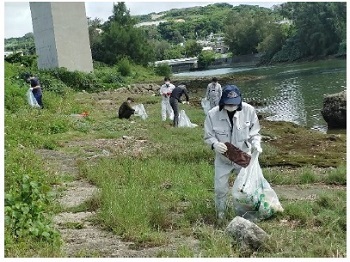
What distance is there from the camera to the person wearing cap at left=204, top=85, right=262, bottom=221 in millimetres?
6500

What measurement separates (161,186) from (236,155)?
86.9 inches

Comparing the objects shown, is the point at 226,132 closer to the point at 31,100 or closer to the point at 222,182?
the point at 222,182

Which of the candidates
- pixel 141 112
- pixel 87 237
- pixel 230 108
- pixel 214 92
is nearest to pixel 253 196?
pixel 230 108

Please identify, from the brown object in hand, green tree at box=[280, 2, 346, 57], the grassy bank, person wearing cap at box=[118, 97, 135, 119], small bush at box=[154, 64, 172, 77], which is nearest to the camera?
the grassy bank

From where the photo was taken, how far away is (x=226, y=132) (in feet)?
21.8

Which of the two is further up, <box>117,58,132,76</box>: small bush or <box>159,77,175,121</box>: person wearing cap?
<box>159,77,175,121</box>: person wearing cap

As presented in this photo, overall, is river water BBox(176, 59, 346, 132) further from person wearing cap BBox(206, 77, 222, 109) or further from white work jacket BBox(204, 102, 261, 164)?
white work jacket BBox(204, 102, 261, 164)

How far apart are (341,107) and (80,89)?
19.3 m

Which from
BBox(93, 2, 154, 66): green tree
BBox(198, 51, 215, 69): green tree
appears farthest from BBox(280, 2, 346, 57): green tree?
BBox(198, 51, 215, 69): green tree

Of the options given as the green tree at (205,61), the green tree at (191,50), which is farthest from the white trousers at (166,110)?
the green tree at (191,50)

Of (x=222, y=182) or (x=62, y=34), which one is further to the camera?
(x=62, y=34)

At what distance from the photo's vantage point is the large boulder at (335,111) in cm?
1795

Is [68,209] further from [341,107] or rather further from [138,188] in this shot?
[341,107]

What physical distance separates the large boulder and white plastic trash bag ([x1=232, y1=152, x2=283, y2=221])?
40.0 ft
